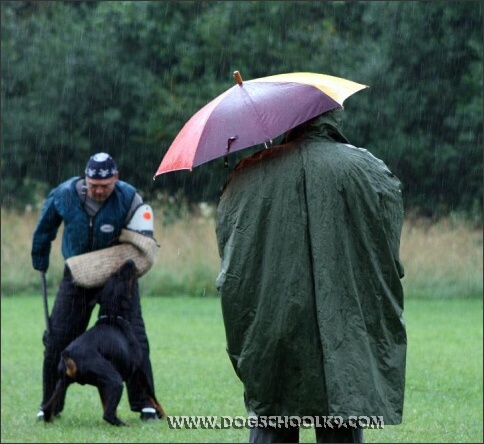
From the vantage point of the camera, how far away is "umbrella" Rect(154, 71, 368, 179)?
5.24m

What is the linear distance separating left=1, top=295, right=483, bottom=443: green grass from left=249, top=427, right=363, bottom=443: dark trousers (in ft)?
10.9

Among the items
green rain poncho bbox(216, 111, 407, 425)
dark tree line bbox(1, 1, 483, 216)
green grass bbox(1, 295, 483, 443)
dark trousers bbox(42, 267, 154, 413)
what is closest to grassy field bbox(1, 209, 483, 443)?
green grass bbox(1, 295, 483, 443)

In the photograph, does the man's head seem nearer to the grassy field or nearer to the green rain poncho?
the grassy field

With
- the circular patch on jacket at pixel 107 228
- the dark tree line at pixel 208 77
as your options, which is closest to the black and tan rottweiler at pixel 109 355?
the circular patch on jacket at pixel 107 228

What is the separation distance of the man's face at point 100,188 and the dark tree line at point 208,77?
2254 cm

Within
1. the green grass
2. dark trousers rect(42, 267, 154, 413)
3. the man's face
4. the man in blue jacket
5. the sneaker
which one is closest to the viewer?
the green grass

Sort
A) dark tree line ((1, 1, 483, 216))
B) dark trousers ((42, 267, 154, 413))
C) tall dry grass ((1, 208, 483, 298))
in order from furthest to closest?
1. dark tree line ((1, 1, 483, 216))
2. tall dry grass ((1, 208, 483, 298))
3. dark trousers ((42, 267, 154, 413))

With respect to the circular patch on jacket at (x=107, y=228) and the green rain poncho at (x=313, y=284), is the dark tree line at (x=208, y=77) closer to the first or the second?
the circular patch on jacket at (x=107, y=228)

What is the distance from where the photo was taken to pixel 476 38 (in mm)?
31984

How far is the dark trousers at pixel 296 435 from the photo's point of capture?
17.1 feet

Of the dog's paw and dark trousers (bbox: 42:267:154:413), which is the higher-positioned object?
dark trousers (bbox: 42:267:154:413)

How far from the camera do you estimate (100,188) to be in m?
9.44

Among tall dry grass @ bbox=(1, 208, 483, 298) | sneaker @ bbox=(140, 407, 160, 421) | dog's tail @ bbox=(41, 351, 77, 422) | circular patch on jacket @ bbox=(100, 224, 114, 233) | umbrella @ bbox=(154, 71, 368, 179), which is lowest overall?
tall dry grass @ bbox=(1, 208, 483, 298)

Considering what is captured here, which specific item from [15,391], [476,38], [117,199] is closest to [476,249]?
[476,38]
